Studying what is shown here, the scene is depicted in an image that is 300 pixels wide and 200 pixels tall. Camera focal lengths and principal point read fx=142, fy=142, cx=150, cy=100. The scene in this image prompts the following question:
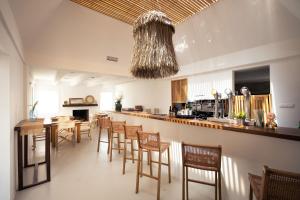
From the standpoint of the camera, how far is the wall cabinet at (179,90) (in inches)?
203

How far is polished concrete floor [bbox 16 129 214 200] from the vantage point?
203 cm

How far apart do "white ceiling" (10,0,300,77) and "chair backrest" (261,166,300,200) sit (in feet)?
9.15

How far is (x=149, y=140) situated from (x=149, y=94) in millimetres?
4220

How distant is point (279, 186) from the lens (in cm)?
102

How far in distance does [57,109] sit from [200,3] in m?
7.32

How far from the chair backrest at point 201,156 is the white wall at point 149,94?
150 inches

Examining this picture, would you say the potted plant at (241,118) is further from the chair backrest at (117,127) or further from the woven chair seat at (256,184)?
the chair backrest at (117,127)

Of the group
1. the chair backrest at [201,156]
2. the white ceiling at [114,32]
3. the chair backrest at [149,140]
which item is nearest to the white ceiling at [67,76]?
the white ceiling at [114,32]

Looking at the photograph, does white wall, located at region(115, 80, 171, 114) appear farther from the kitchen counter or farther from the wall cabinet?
the kitchen counter

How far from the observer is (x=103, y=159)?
10.9ft

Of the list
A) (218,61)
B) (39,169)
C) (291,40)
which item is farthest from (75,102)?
(291,40)

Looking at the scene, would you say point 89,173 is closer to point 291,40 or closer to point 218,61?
point 218,61

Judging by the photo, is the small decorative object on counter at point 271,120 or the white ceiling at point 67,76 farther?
the white ceiling at point 67,76

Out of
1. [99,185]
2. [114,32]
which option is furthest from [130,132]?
[114,32]
